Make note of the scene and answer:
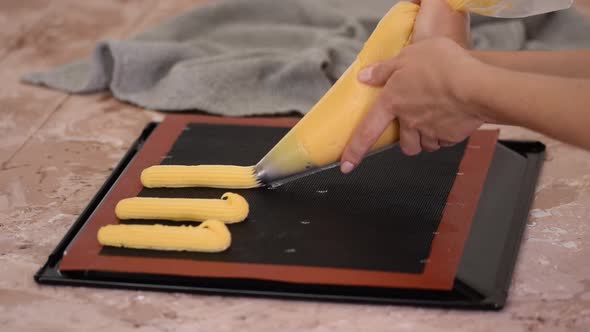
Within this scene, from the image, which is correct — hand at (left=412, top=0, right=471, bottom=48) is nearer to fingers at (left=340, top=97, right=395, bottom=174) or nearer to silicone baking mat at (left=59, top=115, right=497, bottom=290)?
fingers at (left=340, top=97, right=395, bottom=174)

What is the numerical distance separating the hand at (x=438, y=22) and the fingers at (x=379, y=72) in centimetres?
5

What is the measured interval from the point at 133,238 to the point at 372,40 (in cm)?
39

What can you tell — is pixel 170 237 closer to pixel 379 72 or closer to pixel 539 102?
pixel 379 72

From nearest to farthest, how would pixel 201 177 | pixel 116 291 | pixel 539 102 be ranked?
pixel 539 102 < pixel 116 291 < pixel 201 177

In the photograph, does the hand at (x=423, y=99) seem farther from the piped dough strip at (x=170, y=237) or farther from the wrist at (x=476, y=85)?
the piped dough strip at (x=170, y=237)

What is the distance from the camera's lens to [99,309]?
1021 millimetres

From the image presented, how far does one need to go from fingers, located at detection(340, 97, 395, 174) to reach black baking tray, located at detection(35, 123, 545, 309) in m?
0.17

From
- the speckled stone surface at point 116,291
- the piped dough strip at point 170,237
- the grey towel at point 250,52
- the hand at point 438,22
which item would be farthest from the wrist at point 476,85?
the grey towel at point 250,52

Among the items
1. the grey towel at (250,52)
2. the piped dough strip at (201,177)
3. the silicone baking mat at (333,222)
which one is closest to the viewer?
the silicone baking mat at (333,222)

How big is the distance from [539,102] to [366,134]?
222 millimetres

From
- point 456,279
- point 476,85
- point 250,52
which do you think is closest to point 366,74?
point 476,85

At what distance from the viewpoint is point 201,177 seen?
1.21m

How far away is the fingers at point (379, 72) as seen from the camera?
1.04 metres

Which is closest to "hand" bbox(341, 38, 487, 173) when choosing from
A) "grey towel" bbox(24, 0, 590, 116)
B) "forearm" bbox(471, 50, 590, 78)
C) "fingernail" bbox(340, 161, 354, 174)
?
"fingernail" bbox(340, 161, 354, 174)
